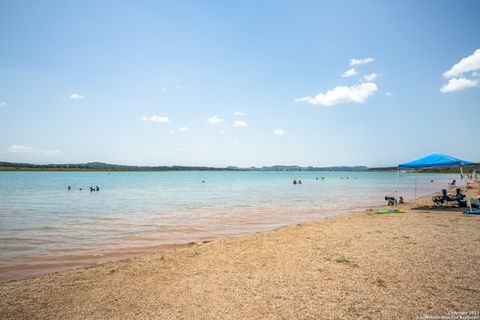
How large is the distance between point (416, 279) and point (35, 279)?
8.51 meters

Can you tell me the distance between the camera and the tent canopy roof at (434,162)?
15695mm

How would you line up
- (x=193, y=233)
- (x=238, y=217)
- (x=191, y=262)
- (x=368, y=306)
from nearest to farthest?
(x=368, y=306) < (x=191, y=262) < (x=193, y=233) < (x=238, y=217)

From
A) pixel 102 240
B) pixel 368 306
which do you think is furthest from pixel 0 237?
pixel 368 306

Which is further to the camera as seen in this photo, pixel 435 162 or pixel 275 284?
pixel 435 162

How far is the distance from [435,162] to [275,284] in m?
15.3

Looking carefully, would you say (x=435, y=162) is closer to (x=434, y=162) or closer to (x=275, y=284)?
(x=434, y=162)

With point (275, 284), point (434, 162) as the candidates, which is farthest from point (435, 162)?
point (275, 284)

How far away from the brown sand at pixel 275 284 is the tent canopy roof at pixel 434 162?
331 inches

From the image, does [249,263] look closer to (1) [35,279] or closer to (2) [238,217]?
(1) [35,279]

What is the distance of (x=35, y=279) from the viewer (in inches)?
259

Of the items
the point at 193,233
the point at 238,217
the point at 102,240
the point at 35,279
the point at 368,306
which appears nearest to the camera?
the point at 368,306

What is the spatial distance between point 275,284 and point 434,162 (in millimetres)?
15244

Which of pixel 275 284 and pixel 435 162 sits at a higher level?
pixel 435 162

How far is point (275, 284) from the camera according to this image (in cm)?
546
